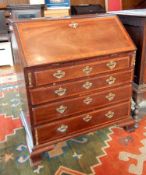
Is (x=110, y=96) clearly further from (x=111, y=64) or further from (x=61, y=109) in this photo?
(x=61, y=109)

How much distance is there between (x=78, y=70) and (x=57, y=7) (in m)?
2.95

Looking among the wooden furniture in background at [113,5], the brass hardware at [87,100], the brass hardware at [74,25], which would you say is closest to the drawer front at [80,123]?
the brass hardware at [87,100]

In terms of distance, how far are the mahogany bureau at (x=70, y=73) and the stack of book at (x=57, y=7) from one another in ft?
8.38

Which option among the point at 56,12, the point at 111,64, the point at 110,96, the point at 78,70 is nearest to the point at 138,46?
the point at 111,64

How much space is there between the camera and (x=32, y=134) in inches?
57.2

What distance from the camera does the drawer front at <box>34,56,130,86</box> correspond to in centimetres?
131

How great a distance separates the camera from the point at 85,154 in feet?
5.37

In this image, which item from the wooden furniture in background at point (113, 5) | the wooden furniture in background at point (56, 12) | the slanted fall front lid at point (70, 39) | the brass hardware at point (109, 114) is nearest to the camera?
the slanted fall front lid at point (70, 39)

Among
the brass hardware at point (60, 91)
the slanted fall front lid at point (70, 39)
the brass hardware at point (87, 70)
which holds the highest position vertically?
the slanted fall front lid at point (70, 39)

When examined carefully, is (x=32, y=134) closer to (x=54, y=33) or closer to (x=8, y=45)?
(x=54, y=33)

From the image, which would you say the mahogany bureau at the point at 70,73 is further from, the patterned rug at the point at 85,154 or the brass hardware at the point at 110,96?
the patterned rug at the point at 85,154

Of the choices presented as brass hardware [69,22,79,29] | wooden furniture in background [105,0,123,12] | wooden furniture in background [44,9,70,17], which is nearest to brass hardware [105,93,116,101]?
brass hardware [69,22,79,29]

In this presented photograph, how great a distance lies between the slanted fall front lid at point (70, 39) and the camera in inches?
51.3

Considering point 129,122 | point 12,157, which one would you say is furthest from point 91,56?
point 12,157
